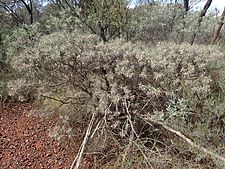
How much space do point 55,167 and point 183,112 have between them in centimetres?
148

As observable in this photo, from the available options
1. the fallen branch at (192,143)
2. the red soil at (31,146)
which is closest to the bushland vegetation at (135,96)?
the fallen branch at (192,143)

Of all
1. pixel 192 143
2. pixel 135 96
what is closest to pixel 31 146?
pixel 135 96

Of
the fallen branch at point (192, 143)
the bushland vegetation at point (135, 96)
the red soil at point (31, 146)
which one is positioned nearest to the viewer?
the fallen branch at point (192, 143)

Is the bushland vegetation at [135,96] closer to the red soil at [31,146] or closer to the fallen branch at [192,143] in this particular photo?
the fallen branch at [192,143]

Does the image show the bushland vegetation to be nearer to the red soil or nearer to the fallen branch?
the fallen branch

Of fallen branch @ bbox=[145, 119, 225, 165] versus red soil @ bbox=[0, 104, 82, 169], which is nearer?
fallen branch @ bbox=[145, 119, 225, 165]

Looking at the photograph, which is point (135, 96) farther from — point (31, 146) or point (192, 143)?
point (31, 146)

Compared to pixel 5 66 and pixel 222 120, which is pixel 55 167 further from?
pixel 5 66

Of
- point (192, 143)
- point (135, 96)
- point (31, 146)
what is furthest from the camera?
point (31, 146)

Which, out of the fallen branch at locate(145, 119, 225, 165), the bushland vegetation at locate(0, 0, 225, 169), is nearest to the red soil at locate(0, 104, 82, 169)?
the bushland vegetation at locate(0, 0, 225, 169)

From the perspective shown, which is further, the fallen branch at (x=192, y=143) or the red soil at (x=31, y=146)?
the red soil at (x=31, y=146)

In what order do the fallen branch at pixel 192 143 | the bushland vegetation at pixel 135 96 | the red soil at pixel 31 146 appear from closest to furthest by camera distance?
1. the fallen branch at pixel 192 143
2. the bushland vegetation at pixel 135 96
3. the red soil at pixel 31 146

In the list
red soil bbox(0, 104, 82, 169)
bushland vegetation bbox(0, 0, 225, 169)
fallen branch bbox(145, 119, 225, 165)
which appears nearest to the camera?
fallen branch bbox(145, 119, 225, 165)

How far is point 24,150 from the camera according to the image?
4.47 metres
